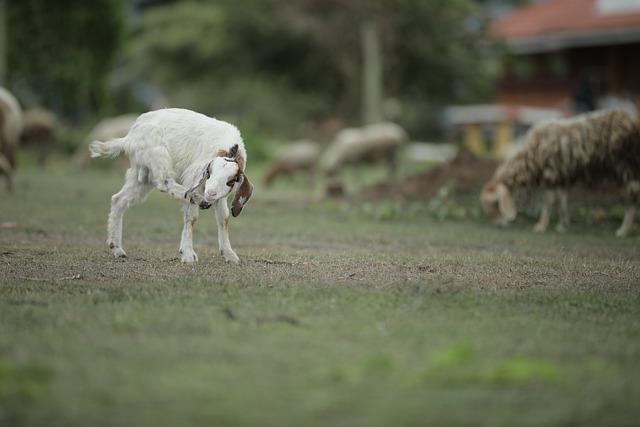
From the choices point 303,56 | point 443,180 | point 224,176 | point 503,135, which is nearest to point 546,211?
point 443,180

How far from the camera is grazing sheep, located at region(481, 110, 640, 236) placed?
1243 centimetres

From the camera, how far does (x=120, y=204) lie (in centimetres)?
900

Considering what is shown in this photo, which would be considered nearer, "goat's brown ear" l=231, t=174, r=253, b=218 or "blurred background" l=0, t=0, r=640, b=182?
"goat's brown ear" l=231, t=174, r=253, b=218

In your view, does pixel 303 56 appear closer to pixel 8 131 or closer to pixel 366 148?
pixel 366 148

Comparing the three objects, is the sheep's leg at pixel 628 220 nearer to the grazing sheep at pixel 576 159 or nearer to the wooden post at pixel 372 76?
the grazing sheep at pixel 576 159

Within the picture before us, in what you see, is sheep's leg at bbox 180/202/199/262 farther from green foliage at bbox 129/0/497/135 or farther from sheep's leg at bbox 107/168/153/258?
green foliage at bbox 129/0/497/135

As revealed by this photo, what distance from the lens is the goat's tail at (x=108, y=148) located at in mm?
8961

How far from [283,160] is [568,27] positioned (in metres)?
11.1

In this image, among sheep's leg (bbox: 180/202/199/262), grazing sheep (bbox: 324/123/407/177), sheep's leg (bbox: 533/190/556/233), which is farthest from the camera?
grazing sheep (bbox: 324/123/407/177)

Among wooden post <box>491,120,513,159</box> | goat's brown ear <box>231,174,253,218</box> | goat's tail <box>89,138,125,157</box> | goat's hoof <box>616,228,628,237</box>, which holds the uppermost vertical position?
wooden post <box>491,120,513,159</box>

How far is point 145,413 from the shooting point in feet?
14.5

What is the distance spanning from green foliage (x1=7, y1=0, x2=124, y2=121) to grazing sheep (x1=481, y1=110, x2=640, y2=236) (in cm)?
1986

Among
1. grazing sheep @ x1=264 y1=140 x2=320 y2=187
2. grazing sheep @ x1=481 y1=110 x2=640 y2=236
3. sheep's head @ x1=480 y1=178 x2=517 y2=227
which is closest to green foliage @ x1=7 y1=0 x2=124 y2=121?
grazing sheep @ x1=264 y1=140 x2=320 y2=187

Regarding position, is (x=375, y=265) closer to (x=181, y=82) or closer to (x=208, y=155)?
(x=208, y=155)
